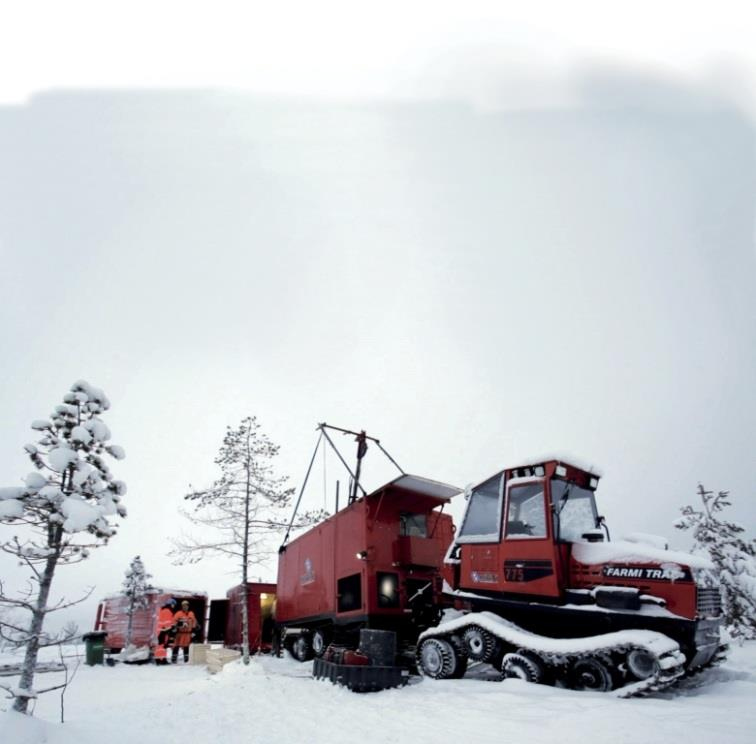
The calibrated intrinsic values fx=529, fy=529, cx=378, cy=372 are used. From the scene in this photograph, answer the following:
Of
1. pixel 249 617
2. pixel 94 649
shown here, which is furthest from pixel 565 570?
pixel 94 649

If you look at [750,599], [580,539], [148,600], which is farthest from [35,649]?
[750,599]

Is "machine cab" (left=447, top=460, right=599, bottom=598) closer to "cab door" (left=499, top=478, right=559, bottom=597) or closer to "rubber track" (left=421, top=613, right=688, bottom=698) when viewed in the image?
"cab door" (left=499, top=478, right=559, bottom=597)

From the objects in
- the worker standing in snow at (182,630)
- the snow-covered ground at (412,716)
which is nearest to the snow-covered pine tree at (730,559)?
the snow-covered ground at (412,716)

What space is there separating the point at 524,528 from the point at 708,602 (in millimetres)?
2914

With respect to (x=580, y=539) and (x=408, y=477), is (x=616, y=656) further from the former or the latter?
(x=408, y=477)

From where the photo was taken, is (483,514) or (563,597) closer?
(563,597)

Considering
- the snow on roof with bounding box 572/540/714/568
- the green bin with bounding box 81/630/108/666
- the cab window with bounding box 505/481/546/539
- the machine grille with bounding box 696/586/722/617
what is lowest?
the green bin with bounding box 81/630/108/666

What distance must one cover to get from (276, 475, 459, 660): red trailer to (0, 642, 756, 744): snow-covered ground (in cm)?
240

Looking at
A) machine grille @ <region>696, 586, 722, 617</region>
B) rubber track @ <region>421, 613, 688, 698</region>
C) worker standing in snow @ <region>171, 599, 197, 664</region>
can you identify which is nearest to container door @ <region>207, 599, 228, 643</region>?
worker standing in snow @ <region>171, 599, 197, 664</region>

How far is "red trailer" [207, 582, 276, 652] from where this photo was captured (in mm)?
19531

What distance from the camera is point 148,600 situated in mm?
22844

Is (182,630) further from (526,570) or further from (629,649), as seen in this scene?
(629,649)

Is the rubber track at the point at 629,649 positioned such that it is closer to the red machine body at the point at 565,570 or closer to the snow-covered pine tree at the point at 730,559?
the red machine body at the point at 565,570

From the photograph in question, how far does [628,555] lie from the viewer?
8.40 m
